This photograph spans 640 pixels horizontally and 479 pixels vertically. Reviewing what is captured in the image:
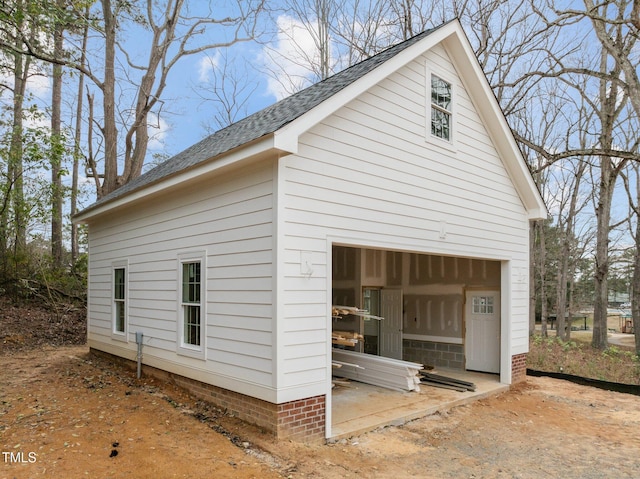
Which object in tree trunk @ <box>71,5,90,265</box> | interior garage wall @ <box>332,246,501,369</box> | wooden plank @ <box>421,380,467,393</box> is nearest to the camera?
wooden plank @ <box>421,380,467,393</box>

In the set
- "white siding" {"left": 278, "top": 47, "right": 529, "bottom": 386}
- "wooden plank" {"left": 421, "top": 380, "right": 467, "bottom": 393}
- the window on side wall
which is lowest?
"wooden plank" {"left": 421, "top": 380, "right": 467, "bottom": 393}

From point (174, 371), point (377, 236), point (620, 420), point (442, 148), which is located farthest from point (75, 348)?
→ point (620, 420)

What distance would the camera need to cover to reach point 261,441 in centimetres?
564

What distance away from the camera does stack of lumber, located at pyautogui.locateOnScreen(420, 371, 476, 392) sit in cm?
903

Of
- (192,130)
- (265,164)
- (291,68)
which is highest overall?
(291,68)

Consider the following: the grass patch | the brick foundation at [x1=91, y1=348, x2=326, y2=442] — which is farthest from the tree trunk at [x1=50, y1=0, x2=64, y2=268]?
the grass patch

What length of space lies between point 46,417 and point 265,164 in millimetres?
4891

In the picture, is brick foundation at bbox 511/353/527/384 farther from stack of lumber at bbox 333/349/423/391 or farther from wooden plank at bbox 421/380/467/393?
stack of lumber at bbox 333/349/423/391

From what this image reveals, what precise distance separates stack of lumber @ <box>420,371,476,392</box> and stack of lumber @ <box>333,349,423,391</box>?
471 millimetres

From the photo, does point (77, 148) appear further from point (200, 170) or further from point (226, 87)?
point (200, 170)

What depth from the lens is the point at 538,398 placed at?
9.15m

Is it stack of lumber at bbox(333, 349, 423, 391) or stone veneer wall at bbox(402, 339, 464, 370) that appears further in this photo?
stone veneer wall at bbox(402, 339, 464, 370)

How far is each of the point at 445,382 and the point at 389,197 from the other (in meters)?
4.43

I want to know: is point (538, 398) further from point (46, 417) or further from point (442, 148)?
point (46, 417)
